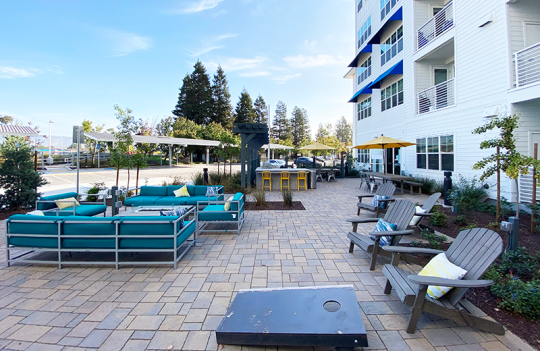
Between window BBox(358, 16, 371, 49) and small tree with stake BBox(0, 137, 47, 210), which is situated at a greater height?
window BBox(358, 16, 371, 49)

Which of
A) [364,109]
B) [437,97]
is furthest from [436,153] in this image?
[364,109]

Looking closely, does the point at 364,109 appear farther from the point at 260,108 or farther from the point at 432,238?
the point at 260,108

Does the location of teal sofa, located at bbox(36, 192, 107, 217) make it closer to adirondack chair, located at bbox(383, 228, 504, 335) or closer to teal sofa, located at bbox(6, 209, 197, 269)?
teal sofa, located at bbox(6, 209, 197, 269)

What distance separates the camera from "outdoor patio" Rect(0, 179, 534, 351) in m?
2.28

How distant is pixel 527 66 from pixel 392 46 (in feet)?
29.9

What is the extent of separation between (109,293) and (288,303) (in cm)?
220

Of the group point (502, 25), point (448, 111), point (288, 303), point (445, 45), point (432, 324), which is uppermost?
point (445, 45)

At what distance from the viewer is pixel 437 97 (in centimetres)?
1127

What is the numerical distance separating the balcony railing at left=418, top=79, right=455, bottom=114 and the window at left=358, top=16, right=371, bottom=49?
9.12 m

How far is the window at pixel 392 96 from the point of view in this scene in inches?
570

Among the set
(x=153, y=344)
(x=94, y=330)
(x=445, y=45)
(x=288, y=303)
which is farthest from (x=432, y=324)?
(x=445, y=45)

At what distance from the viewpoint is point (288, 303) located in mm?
2445

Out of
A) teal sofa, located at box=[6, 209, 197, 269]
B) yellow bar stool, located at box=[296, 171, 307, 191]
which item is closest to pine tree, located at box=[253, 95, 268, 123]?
yellow bar stool, located at box=[296, 171, 307, 191]

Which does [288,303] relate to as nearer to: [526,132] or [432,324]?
[432,324]
